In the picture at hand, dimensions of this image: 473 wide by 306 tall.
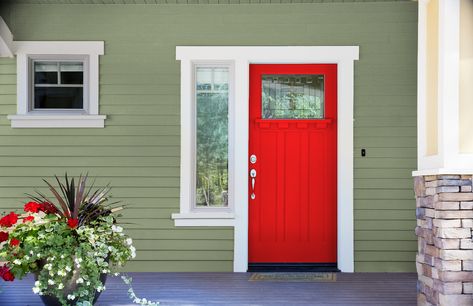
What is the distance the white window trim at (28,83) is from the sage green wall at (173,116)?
0.21 ft

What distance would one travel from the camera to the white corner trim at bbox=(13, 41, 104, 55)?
679cm

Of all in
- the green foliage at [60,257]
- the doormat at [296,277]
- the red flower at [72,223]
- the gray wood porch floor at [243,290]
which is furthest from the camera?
the doormat at [296,277]

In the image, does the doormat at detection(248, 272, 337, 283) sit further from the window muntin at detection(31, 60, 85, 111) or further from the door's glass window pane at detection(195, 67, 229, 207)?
the window muntin at detection(31, 60, 85, 111)

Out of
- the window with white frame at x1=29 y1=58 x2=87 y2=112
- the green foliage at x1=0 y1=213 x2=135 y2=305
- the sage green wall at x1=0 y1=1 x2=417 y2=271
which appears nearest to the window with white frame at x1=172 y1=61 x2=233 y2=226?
the sage green wall at x1=0 y1=1 x2=417 y2=271

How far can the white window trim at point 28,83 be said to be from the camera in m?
6.77

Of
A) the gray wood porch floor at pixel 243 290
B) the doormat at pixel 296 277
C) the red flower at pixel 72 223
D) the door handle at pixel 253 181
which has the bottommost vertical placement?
the gray wood porch floor at pixel 243 290

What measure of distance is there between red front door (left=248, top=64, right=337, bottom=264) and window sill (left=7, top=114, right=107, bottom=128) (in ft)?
4.95

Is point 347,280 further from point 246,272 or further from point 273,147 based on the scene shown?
point 273,147

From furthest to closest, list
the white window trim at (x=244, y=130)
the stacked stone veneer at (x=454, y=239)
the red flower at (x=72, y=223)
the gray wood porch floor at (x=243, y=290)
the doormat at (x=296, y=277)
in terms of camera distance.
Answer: the white window trim at (x=244, y=130) → the doormat at (x=296, y=277) → the gray wood porch floor at (x=243, y=290) → the red flower at (x=72, y=223) → the stacked stone veneer at (x=454, y=239)

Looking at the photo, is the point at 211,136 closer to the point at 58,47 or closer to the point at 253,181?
the point at 253,181

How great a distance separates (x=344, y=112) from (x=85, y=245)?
9.86 feet

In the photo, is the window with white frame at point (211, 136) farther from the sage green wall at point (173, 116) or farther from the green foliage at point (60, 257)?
the green foliage at point (60, 257)

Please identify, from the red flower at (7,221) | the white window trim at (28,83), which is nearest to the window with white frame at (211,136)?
the white window trim at (28,83)

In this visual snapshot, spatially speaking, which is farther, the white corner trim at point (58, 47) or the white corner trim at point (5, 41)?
the white corner trim at point (58, 47)
